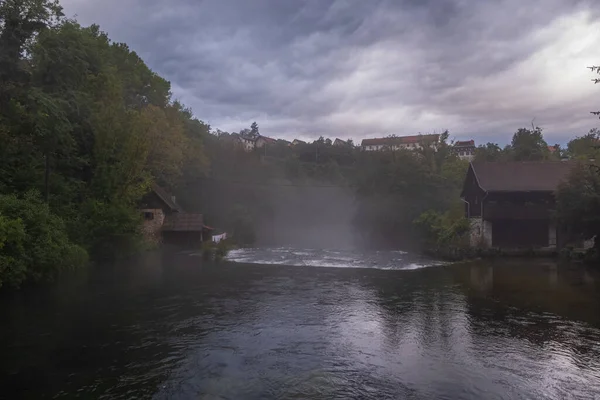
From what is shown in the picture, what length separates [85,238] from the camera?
27.3 meters

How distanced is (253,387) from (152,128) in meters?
31.1

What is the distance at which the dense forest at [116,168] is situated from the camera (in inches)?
950

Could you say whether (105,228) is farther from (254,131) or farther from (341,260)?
(254,131)

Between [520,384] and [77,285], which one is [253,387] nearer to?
[520,384]

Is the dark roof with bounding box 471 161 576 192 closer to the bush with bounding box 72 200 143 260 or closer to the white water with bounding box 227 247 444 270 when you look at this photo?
the white water with bounding box 227 247 444 270

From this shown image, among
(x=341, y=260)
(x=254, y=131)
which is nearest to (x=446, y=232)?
(x=341, y=260)

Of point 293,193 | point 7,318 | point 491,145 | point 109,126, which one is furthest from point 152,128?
point 491,145

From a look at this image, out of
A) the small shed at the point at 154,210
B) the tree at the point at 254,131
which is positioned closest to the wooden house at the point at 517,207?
the small shed at the point at 154,210

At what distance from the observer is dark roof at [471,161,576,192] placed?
3900cm

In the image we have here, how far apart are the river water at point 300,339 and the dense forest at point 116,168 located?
501cm

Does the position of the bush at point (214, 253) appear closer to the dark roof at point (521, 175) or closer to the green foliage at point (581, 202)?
the dark roof at point (521, 175)

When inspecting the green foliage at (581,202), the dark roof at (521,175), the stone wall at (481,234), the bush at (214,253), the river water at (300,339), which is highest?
the dark roof at (521,175)

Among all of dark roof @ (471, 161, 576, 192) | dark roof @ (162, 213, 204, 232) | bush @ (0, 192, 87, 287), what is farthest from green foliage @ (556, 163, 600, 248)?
bush @ (0, 192, 87, 287)

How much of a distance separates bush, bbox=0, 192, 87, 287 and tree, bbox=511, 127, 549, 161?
55.1 metres
